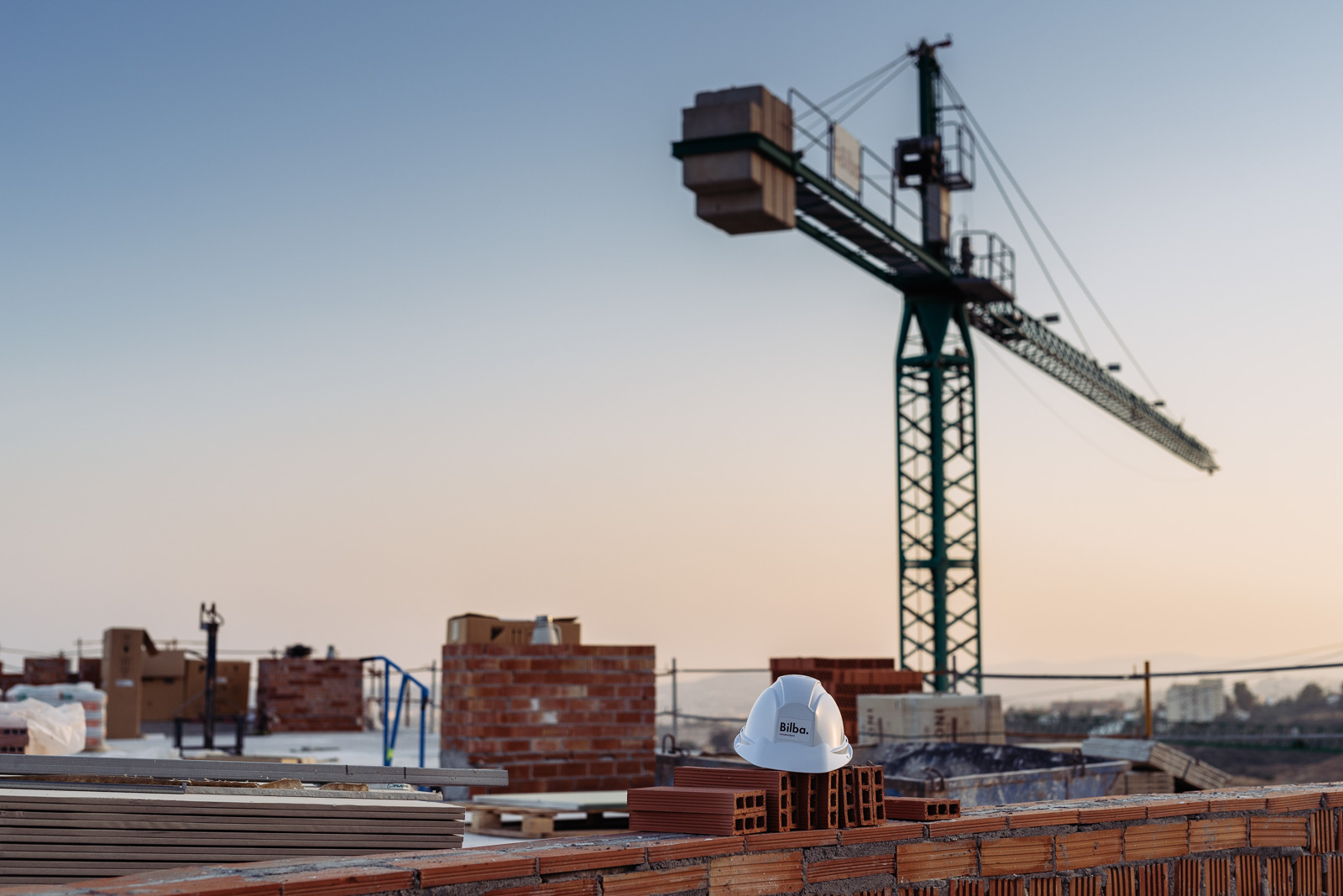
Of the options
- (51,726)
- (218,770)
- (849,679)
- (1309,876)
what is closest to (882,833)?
(1309,876)

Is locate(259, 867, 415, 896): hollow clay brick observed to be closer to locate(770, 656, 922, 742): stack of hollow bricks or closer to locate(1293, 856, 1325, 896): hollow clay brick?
locate(1293, 856, 1325, 896): hollow clay brick

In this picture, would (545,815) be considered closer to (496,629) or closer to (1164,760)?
(496,629)

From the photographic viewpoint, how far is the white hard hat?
4.67 m

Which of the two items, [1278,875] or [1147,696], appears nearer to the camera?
[1278,875]

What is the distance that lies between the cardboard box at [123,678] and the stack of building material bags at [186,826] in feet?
53.3

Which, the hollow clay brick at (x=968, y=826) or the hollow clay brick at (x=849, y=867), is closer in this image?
the hollow clay brick at (x=849, y=867)

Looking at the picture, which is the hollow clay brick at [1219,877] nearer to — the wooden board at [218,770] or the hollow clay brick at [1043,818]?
the hollow clay brick at [1043,818]

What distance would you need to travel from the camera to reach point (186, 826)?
456cm

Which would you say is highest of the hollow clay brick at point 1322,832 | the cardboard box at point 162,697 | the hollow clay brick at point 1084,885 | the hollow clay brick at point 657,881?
the hollow clay brick at point 657,881

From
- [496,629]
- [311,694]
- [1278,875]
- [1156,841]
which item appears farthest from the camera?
[311,694]

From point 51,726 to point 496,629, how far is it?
16.5 feet

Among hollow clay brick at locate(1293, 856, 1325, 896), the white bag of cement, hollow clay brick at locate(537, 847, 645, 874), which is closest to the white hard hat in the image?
hollow clay brick at locate(537, 847, 645, 874)

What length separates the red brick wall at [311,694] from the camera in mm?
22859

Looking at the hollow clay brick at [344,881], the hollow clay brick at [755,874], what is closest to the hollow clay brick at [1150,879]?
the hollow clay brick at [755,874]
